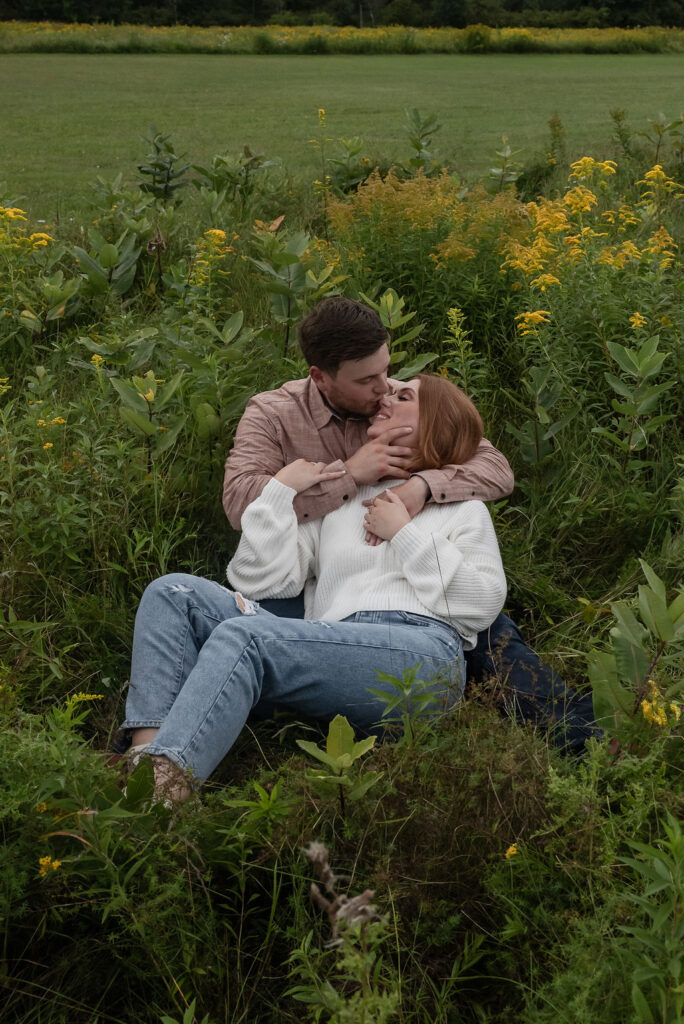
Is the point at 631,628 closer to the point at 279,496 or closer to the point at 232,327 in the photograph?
the point at 279,496

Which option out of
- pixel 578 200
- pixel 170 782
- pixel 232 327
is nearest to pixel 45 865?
pixel 170 782

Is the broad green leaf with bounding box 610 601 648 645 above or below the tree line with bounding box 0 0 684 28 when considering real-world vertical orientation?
below

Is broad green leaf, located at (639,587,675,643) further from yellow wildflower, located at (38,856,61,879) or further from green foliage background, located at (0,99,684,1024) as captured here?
yellow wildflower, located at (38,856,61,879)

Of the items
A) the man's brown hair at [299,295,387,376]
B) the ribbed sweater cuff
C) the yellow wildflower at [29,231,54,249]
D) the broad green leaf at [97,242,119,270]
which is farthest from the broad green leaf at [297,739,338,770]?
the yellow wildflower at [29,231,54,249]

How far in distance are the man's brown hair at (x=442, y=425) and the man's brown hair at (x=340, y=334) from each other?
8.5 inches

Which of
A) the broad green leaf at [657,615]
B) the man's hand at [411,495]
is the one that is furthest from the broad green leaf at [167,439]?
the broad green leaf at [657,615]

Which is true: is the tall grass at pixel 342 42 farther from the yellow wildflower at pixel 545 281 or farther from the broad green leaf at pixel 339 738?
the broad green leaf at pixel 339 738

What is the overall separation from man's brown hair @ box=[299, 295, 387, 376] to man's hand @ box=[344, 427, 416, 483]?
28 centimetres

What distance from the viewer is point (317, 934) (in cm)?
208

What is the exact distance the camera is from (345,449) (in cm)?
342

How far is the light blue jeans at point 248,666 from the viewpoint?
2.44 m

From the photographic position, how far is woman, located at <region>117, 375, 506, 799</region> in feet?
8.20

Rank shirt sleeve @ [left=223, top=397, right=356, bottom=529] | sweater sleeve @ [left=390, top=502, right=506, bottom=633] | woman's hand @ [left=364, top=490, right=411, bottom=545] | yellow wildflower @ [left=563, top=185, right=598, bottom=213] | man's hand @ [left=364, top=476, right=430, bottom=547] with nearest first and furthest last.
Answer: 1. sweater sleeve @ [left=390, top=502, right=506, bottom=633]
2. woman's hand @ [left=364, top=490, right=411, bottom=545]
3. man's hand @ [left=364, top=476, right=430, bottom=547]
4. shirt sleeve @ [left=223, top=397, right=356, bottom=529]
5. yellow wildflower @ [left=563, top=185, right=598, bottom=213]

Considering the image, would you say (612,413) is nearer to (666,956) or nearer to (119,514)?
(119,514)
